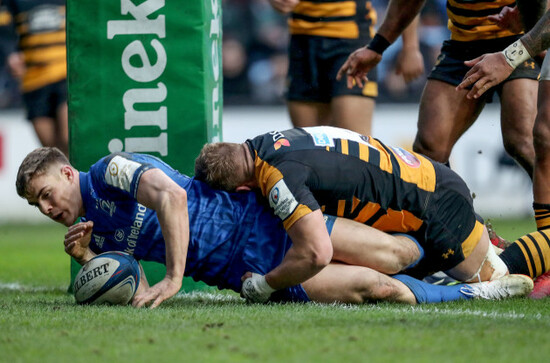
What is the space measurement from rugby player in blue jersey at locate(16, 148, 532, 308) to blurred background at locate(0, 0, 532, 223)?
814 cm

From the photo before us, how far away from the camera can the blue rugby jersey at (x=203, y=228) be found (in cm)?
456

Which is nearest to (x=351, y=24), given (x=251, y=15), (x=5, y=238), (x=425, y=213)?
(x=425, y=213)

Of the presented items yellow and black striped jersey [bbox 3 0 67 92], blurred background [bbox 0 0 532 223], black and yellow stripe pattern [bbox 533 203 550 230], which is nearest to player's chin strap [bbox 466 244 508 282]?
black and yellow stripe pattern [bbox 533 203 550 230]

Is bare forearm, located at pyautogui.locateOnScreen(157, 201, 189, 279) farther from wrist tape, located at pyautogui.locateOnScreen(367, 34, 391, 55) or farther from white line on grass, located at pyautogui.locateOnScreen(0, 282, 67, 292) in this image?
wrist tape, located at pyautogui.locateOnScreen(367, 34, 391, 55)

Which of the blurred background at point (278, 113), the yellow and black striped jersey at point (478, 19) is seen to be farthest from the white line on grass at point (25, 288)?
the blurred background at point (278, 113)

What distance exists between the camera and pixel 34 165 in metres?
4.45

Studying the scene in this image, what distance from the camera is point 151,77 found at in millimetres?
5504

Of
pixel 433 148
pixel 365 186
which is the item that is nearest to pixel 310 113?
pixel 433 148

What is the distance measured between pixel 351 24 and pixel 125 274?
323cm

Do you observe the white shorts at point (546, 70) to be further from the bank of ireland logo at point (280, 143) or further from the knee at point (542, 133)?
the bank of ireland logo at point (280, 143)

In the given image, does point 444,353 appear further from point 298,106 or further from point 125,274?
point 298,106

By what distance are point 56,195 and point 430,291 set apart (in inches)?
74.1

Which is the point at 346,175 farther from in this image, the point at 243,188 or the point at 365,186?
the point at 243,188

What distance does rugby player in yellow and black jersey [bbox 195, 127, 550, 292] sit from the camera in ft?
14.1
